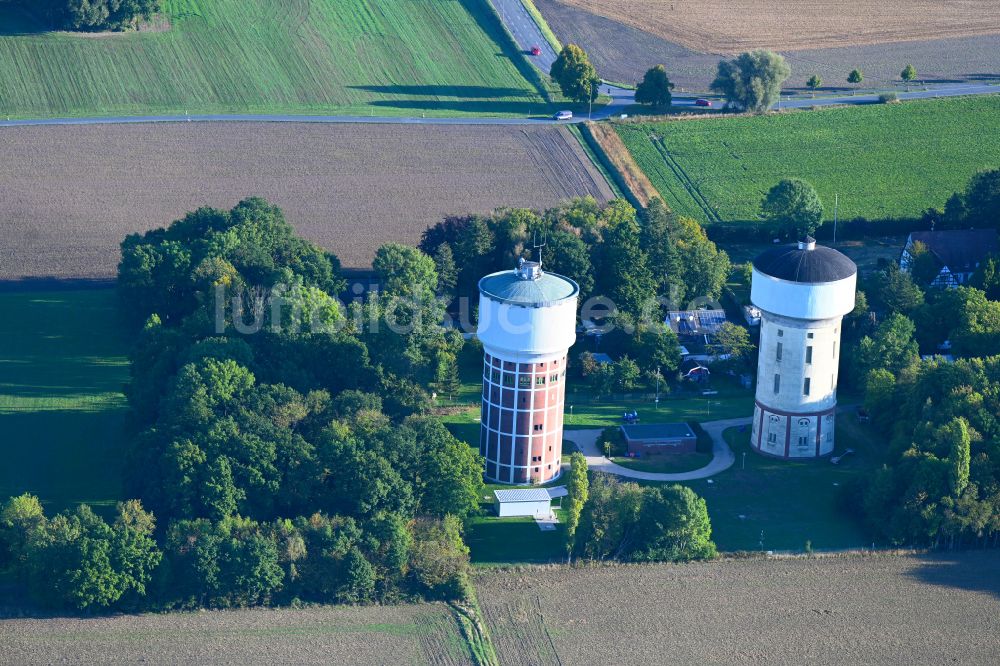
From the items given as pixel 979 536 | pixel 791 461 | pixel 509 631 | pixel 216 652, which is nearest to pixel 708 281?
pixel 791 461

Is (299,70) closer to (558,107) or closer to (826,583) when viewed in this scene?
(558,107)

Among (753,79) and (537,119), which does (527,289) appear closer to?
(537,119)

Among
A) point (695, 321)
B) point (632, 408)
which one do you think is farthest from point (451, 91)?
point (632, 408)

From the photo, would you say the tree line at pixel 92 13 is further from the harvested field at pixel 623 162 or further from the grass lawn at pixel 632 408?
the grass lawn at pixel 632 408

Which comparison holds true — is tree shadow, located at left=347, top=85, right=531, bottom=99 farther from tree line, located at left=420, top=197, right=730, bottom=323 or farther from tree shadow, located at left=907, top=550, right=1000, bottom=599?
tree shadow, located at left=907, top=550, right=1000, bottom=599

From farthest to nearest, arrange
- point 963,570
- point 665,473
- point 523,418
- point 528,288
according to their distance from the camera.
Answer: point 665,473 < point 523,418 < point 528,288 < point 963,570

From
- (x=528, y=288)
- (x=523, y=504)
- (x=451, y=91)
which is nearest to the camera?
(x=523, y=504)

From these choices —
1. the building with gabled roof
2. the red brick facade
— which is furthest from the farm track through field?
the red brick facade
